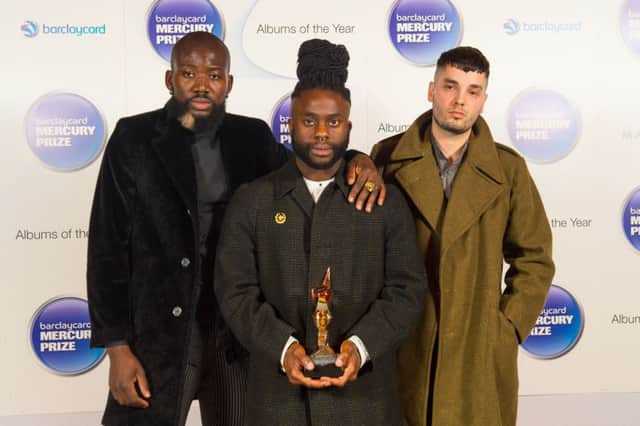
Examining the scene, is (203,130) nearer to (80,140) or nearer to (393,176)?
(393,176)

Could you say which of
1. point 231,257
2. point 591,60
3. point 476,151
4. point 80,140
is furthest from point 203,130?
point 591,60

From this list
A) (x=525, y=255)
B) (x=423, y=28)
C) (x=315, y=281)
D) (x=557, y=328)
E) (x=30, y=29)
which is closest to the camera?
(x=315, y=281)

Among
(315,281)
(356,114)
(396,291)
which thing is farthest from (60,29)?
(396,291)

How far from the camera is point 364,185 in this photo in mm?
2021

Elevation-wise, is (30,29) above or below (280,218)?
above

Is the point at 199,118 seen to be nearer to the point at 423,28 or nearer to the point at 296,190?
the point at 296,190

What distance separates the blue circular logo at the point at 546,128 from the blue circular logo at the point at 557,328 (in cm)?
70

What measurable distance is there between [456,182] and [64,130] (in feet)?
7.02

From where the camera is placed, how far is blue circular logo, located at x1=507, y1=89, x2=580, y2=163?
11.9ft

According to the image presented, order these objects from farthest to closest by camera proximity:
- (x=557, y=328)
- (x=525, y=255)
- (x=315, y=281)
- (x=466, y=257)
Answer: (x=557, y=328) → (x=525, y=255) → (x=466, y=257) → (x=315, y=281)

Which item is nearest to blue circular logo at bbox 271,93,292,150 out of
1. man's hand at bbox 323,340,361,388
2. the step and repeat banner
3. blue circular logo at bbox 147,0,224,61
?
the step and repeat banner

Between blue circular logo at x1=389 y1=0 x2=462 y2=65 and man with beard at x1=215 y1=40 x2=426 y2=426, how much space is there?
5.22ft

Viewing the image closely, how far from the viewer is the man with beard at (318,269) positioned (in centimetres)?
194

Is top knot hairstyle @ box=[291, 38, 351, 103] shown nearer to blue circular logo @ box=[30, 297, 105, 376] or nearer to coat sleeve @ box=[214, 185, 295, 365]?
coat sleeve @ box=[214, 185, 295, 365]
